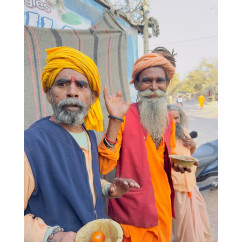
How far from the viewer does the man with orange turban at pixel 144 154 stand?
94 centimetres

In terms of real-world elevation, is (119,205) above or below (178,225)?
above

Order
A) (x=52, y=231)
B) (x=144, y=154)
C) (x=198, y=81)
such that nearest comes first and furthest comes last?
(x=52, y=231) < (x=144, y=154) < (x=198, y=81)

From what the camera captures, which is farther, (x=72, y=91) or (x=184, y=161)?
(x=184, y=161)

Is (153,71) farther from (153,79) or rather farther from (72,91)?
(72,91)

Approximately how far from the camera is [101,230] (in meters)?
0.72

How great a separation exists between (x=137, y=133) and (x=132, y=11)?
114 centimetres

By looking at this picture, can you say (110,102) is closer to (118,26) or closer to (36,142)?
(36,142)

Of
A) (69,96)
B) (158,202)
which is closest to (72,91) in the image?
(69,96)

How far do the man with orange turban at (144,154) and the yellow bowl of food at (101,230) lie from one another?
28 cm

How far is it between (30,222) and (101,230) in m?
0.30

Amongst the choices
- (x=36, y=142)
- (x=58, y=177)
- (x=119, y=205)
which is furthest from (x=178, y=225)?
(x=36, y=142)

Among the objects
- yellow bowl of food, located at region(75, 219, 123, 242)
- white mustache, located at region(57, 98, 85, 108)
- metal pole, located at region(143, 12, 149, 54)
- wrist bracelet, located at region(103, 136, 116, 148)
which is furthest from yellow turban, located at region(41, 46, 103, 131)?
metal pole, located at region(143, 12, 149, 54)

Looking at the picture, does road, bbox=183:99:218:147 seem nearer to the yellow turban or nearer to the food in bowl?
the yellow turban

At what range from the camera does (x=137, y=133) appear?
3.66ft
